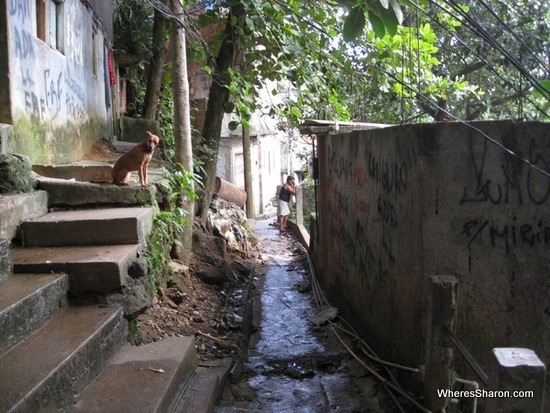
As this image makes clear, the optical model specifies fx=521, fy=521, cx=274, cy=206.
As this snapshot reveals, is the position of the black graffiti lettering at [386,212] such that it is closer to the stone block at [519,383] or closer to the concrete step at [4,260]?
the stone block at [519,383]

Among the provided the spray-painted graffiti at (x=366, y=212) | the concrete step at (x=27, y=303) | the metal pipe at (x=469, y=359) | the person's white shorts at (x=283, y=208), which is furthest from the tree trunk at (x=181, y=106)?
the person's white shorts at (x=283, y=208)

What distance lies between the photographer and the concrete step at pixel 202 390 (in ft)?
11.6

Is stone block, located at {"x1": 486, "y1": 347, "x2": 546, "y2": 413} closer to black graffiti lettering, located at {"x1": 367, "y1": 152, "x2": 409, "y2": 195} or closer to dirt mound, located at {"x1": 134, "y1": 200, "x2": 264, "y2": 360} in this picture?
black graffiti lettering, located at {"x1": 367, "y1": 152, "x2": 409, "y2": 195}

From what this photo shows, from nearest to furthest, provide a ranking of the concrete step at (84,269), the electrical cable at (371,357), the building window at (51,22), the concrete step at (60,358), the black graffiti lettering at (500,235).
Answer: the concrete step at (60,358), the black graffiti lettering at (500,235), the concrete step at (84,269), the electrical cable at (371,357), the building window at (51,22)

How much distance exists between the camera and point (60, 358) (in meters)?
3.03

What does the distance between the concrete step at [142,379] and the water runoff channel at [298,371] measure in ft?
1.76

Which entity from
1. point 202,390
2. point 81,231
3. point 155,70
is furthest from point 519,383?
point 155,70

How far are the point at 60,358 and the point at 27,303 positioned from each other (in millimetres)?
526

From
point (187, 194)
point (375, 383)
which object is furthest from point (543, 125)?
point (187, 194)

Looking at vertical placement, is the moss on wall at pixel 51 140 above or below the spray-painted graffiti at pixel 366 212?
above

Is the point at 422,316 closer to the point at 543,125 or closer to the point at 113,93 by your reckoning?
the point at 543,125

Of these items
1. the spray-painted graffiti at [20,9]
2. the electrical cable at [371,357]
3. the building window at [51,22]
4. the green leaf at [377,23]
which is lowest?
the electrical cable at [371,357]

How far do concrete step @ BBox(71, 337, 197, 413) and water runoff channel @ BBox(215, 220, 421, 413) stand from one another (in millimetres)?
536

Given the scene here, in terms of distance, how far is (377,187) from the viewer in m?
5.20
